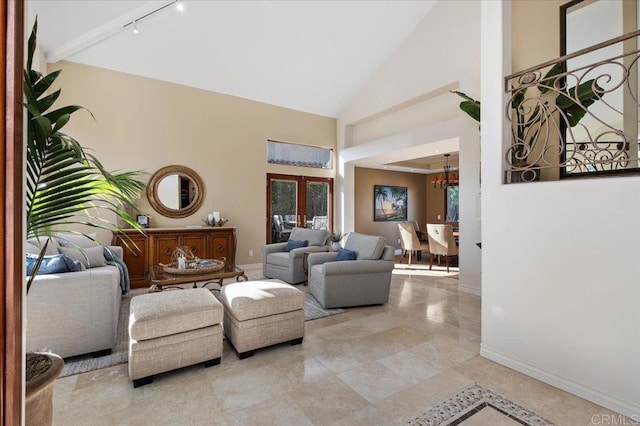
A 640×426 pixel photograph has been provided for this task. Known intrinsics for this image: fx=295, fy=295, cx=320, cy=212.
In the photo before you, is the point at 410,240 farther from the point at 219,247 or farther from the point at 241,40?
the point at 241,40

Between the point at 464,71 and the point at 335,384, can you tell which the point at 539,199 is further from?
the point at 464,71

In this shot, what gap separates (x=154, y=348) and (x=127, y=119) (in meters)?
4.74

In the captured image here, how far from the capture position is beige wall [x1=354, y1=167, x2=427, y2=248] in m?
8.81

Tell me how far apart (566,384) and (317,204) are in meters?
5.93

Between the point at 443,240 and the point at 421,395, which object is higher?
the point at 443,240

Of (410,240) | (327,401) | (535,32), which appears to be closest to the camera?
(327,401)

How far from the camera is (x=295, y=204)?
7242 millimetres

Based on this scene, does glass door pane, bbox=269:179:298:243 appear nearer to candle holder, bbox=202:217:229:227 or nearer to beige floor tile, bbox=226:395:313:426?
candle holder, bbox=202:217:229:227

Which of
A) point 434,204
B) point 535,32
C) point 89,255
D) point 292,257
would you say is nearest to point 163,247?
point 89,255

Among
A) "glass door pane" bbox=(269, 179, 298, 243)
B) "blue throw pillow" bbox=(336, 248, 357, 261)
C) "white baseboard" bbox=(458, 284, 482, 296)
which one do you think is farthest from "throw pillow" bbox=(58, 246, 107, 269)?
"white baseboard" bbox=(458, 284, 482, 296)

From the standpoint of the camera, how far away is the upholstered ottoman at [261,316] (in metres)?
2.56

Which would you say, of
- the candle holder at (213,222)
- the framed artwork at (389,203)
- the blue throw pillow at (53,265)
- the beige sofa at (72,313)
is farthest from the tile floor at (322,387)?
the framed artwork at (389,203)

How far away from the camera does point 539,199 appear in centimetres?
232

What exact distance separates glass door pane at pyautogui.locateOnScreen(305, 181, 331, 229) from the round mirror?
102 inches
